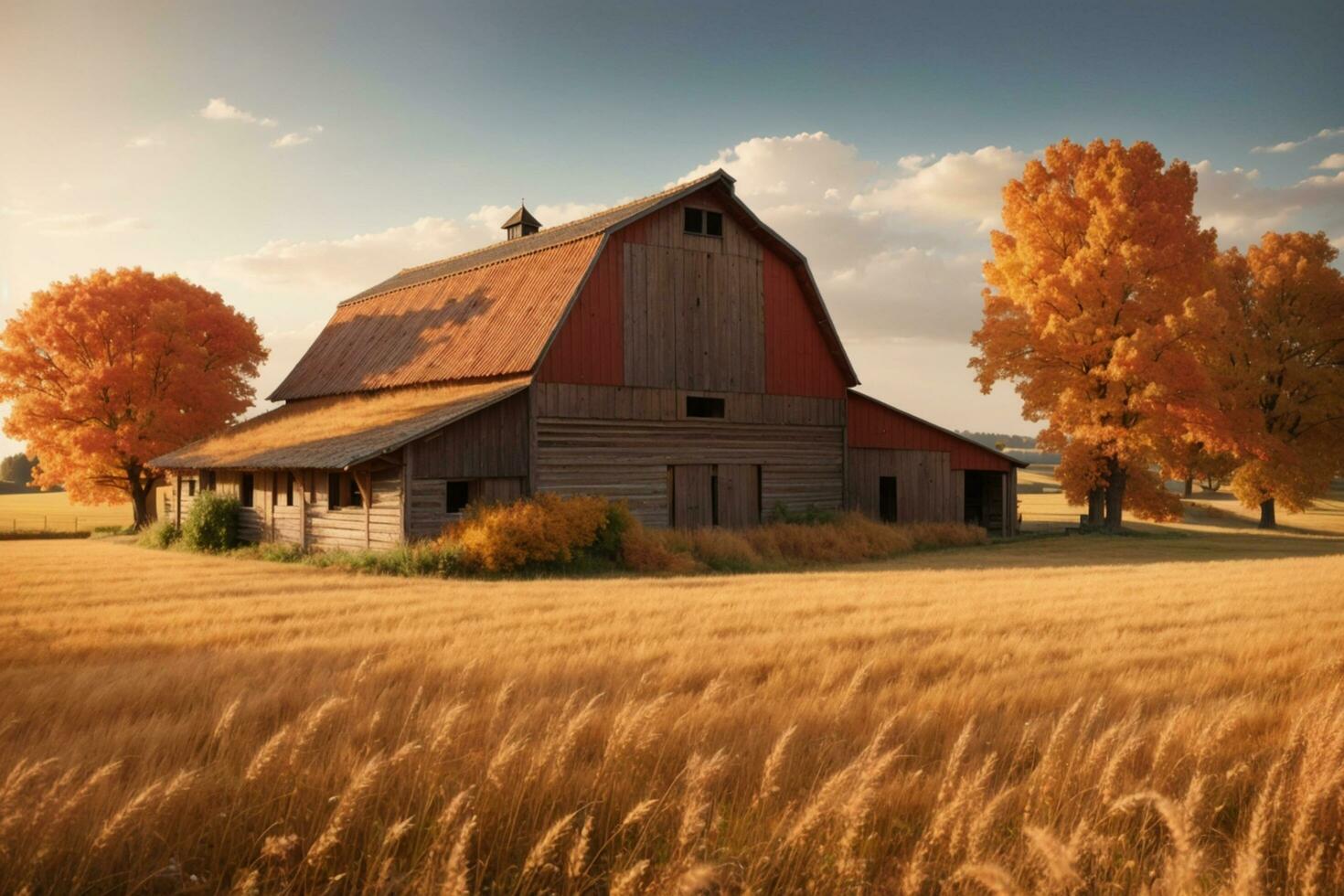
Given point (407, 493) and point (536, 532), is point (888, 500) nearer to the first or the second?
point (536, 532)

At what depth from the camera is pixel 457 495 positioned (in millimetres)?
25141

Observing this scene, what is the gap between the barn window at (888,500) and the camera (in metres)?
35.3

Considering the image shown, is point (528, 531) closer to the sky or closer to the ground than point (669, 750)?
closer to the sky

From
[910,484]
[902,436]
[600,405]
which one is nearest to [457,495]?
[600,405]

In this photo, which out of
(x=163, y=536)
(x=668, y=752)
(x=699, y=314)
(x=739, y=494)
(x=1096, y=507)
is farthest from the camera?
(x=1096, y=507)

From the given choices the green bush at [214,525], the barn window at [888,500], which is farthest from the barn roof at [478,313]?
the green bush at [214,525]

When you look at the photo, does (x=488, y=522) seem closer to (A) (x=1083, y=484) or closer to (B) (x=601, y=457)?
(B) (x=601, y=457)

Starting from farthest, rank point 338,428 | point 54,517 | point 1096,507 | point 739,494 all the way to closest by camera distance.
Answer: point 54,517, point 1096,507, point 739,494, point 338,428

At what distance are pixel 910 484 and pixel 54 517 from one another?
162ft

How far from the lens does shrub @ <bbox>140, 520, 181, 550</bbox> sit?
32406mm

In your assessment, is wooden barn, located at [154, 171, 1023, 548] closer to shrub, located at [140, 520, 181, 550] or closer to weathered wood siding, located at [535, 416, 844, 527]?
weathered wood siding, located at [535, 416, 844, 527]

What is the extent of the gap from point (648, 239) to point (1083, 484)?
821 inches

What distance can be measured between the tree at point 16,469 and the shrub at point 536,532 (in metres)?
112

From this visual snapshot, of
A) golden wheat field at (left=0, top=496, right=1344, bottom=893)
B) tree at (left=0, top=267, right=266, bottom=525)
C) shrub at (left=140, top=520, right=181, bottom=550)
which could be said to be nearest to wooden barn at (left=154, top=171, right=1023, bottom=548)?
shrub at (left=140, top=520, right=181, bottom=550)
